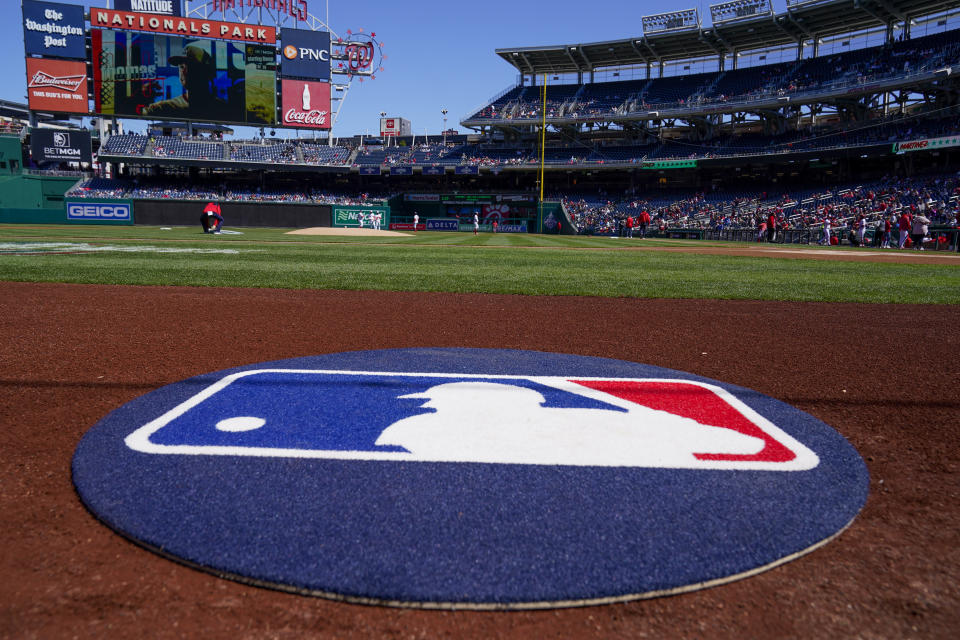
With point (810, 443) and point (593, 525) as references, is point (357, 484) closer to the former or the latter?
point (593, 525)

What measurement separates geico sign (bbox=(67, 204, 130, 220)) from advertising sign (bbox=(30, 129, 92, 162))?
40.2ft

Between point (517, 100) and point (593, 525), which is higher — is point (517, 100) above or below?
above

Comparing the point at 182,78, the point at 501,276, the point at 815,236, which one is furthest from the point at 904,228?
the point at 182,78

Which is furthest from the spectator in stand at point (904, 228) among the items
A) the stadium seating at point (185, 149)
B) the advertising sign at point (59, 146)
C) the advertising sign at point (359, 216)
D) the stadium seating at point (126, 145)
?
the advertising sign at point (59, 146)

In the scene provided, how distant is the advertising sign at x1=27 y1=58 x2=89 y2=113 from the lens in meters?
42.5

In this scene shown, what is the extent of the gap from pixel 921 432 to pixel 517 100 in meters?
56.7

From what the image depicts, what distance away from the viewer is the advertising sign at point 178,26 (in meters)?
43.0

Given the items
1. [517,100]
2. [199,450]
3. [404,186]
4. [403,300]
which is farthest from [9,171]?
[199,450]

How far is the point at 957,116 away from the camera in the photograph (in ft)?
104

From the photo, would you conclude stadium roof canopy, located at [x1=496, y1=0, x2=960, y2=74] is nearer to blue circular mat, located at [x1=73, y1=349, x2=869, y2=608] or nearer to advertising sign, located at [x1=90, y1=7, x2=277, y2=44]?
advertising sign, located at [x1=90, y1=7, x2=277, y2=44]

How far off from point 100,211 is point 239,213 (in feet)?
29.3

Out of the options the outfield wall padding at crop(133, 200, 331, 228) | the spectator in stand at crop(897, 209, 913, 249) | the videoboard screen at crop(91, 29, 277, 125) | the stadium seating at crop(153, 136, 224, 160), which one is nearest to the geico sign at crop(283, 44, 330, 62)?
the videoboard screen at crop(91, 29, 277, 125)

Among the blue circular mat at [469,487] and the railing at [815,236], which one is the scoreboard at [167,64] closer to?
the railing at [815,236]

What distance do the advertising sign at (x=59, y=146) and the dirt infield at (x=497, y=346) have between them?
51.5 meters
